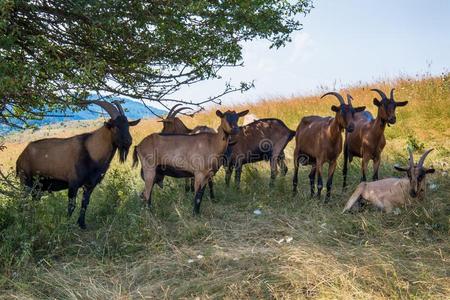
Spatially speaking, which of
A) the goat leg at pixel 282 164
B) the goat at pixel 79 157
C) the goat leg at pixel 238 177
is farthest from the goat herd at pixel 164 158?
the goat leg at pixel 282 164

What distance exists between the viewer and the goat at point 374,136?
8.77m

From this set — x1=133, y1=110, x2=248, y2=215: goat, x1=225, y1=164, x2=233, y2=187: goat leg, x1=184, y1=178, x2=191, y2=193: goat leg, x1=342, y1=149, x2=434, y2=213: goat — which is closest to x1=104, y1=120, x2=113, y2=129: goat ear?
x1=133, y1=110, x2=248, y2=215: goat

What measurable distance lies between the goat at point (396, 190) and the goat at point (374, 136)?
1347 millimetres

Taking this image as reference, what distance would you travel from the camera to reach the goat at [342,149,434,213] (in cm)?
717

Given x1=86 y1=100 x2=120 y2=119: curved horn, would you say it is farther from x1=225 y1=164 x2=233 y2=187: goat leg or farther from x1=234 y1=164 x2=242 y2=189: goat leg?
x1=234 y1=164 x2=242 y2=189: goat leg

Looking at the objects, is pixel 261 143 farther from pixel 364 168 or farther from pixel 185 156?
pixel 185 156

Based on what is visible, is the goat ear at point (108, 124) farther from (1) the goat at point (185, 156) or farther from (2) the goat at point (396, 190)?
(2) the goat at point (396, 190)

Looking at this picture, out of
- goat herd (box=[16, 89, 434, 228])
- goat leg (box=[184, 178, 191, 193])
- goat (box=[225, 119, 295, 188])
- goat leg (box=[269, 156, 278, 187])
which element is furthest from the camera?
goat (box=[225, 119, 295, 188])

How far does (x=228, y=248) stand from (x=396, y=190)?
114 inches

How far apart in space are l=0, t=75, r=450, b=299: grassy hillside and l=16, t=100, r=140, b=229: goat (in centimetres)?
42

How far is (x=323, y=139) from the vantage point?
28.1ft

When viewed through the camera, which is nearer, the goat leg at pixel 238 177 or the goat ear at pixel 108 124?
the goat ear at pixel 108 124

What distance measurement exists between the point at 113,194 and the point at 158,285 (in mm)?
3344

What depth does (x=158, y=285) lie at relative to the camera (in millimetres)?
5078
